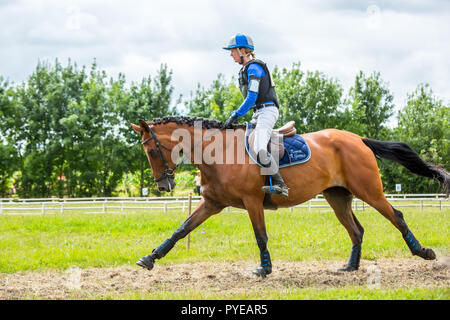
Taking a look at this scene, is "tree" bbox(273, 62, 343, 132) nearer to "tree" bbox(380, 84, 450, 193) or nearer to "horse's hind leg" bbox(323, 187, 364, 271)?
"tree" bbox(380, 84, 450, 193)

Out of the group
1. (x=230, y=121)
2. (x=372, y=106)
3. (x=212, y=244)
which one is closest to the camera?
(x=230, y=121)

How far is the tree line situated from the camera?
3528 centimetres

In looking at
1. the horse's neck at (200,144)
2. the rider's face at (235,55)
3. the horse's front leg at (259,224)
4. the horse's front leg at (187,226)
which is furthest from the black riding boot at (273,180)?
the rider's face at (235,55)

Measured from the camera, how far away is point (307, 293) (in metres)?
5.56

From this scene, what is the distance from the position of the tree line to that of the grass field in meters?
20.1

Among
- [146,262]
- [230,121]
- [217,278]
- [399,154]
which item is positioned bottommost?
[217,278]

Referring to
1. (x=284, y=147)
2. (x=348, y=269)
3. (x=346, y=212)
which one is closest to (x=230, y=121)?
(x=284, y=147)

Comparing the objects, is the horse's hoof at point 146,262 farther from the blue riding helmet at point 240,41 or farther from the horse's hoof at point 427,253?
the horse's hoof at point 427,253

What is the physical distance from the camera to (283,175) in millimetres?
6590

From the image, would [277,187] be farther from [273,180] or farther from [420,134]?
[420,134]

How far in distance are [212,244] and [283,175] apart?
4.64 metres

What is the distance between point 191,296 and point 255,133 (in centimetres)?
239

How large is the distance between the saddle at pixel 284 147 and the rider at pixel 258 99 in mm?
132

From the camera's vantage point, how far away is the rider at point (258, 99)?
6.25 metres
